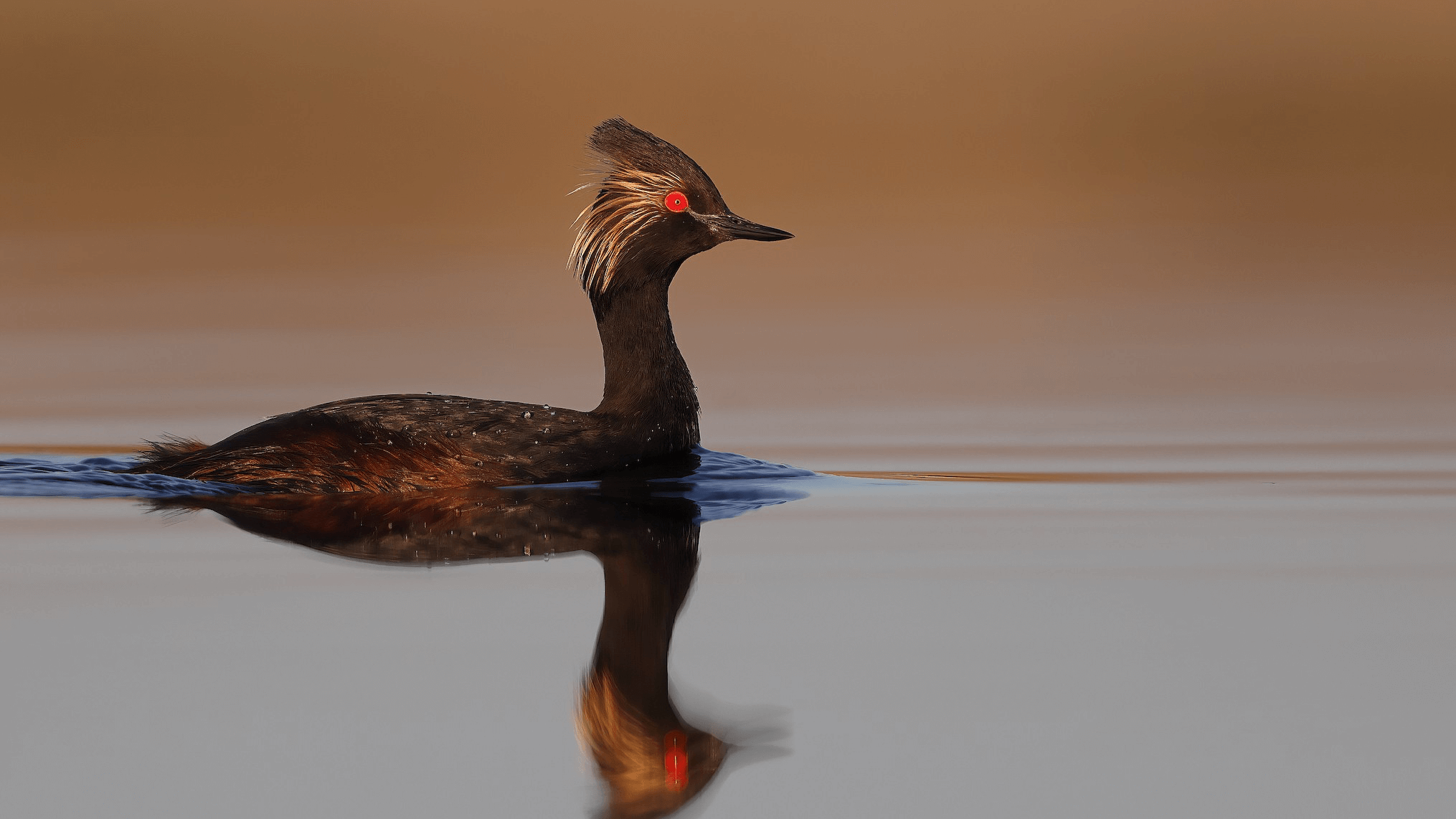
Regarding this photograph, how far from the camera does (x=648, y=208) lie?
11727 millimetres

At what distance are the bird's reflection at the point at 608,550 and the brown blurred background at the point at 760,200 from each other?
299 cm

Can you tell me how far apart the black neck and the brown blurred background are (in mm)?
1872

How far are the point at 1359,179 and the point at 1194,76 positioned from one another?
1020 centimetres

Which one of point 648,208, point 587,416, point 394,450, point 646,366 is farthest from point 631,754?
point 648,208

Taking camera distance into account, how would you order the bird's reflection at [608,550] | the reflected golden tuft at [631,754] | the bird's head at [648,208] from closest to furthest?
1. the reflected golden tuft at [631,754]
2. the bird's reflection at [608,550]
3. the bird's head at [648,208]

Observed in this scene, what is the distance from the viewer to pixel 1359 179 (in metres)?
38.4

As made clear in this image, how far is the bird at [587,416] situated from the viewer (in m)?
11.0

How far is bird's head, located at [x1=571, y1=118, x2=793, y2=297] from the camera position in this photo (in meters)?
11.7

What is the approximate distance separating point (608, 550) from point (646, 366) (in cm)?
270

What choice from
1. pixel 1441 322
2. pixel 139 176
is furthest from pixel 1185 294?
pixel 139 176

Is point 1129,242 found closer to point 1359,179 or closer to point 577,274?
point 1359,179

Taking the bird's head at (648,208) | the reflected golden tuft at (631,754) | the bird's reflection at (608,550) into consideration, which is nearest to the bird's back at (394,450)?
the bird's reflection at (608,550)

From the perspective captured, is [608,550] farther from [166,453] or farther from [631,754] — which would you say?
[166,453]

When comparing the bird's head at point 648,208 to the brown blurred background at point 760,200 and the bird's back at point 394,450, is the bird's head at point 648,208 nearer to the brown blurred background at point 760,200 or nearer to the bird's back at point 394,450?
the bird's back at point 394,450
